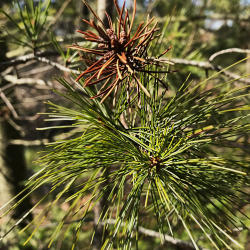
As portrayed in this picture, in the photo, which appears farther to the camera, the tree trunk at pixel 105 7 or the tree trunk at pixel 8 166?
the tree trunk at pixel 8 166

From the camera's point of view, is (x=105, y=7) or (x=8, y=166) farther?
(x=8, y=166)

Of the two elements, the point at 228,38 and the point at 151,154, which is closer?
the point at 151,154

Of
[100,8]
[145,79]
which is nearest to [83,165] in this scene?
[145,79]

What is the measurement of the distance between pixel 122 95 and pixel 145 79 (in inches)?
2.7

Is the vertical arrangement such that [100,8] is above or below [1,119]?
above

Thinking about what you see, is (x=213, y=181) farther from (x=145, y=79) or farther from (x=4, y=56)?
(x=4, y=56)

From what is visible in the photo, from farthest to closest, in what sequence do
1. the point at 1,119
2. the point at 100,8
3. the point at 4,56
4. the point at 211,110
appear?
the point at 1,119 < the point at 4,56 < the point at 100,8 < the point at 211,110

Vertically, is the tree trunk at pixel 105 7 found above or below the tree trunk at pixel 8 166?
above

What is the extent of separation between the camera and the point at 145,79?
555 mm

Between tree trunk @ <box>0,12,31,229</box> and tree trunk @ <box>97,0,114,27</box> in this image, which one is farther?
tree trunk @ <box>0,12,31,229</box>

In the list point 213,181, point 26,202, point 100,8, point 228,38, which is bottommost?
point 26,202

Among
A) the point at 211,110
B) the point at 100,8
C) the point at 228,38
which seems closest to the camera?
the point at 211,110

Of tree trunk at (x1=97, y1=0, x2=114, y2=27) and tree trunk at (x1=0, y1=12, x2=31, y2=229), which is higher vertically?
tree trunk at (x1=97, y1=0, x2=114, y2=27)

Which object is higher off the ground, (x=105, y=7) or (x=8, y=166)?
(x=105, y=7)
